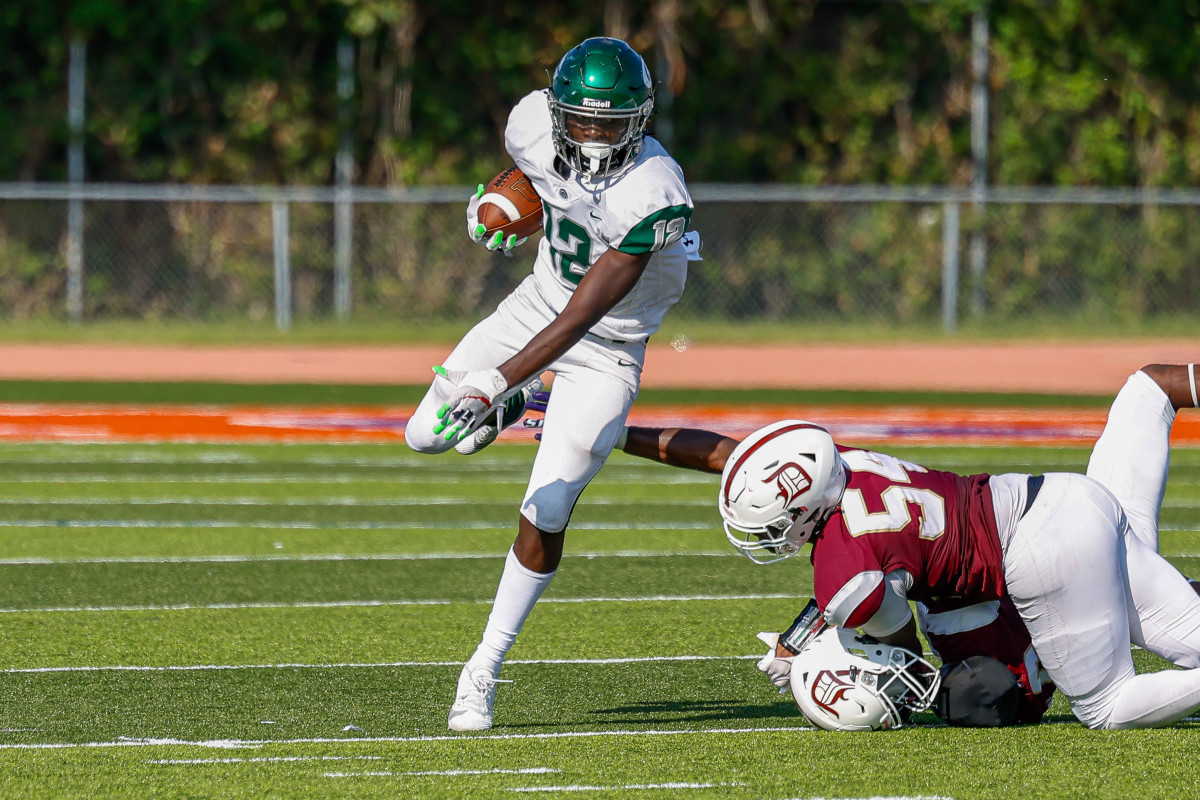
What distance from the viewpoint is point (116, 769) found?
400 cm

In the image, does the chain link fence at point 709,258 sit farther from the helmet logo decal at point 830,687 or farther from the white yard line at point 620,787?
the white yard line at point 620,787

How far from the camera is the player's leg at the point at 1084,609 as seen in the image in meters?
4.33

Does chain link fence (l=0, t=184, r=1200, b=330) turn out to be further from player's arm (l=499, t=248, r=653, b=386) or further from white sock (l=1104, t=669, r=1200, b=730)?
white sock (l=1104, t=669, r=1200, b=730)

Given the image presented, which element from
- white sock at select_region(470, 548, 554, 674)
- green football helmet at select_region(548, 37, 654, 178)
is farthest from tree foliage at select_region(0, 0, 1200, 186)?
white sock at select_region(470, 548, 554, 674)

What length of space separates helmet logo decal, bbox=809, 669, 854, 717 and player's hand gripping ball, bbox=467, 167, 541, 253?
1.52 metres

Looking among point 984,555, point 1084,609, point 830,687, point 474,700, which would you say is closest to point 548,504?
point 474,700

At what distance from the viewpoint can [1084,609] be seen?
435 centimetres

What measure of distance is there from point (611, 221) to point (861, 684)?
1.35 metres

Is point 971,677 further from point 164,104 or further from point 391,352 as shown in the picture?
point 164,104

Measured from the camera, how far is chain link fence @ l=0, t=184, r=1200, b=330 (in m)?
17.5

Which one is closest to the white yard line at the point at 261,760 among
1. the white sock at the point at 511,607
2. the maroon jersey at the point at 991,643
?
the white sock at the point at 511,607


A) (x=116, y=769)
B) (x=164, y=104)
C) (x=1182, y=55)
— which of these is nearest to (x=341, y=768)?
(x=116, y=769)

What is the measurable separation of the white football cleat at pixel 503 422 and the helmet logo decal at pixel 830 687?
1079 millimetres

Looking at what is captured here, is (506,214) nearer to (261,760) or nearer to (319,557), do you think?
(261,760)
